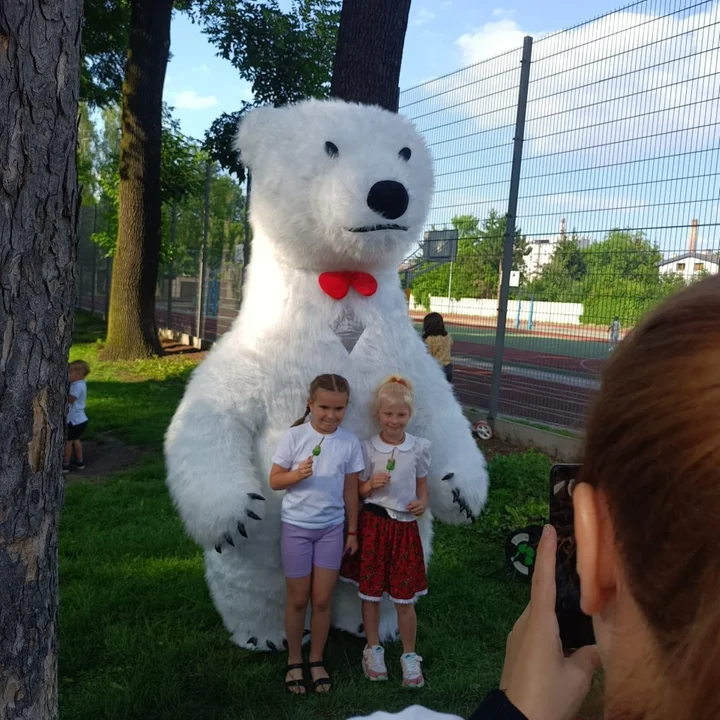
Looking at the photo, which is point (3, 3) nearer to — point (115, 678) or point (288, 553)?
point (288, 553)

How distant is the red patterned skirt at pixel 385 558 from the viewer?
2.63 m

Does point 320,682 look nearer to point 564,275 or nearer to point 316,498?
point 316,498

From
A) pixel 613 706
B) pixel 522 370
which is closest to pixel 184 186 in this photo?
pixel 522 370

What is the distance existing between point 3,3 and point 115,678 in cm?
233

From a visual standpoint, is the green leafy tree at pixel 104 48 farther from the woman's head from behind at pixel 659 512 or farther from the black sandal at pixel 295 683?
the woman's head from behind at pixel 659 512

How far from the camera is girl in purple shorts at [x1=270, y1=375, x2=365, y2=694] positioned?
2.44m

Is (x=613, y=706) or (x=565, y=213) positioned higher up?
(x=565, y=213)

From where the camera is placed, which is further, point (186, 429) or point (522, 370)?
point (522, 370)

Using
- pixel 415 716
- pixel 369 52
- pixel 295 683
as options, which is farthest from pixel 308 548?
pixel 369 52

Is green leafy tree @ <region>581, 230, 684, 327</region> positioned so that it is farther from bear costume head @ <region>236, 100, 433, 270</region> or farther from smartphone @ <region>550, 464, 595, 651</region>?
smartphone @ <region>550, 464, 595, 651</region>

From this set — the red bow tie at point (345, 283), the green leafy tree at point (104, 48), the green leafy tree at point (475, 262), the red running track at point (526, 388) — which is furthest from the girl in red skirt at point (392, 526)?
the green leafy tree at point (104, 48)

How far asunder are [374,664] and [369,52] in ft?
10.9

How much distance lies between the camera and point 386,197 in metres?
2.40

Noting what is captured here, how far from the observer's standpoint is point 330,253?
2559 millimetres
